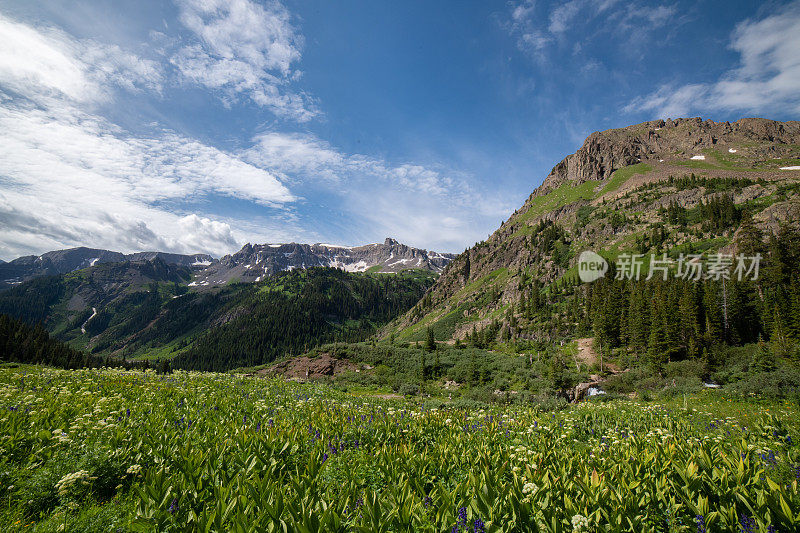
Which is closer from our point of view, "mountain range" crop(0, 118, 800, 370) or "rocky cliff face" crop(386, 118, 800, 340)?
"mountain range" crop(0, 118, 800, 370)

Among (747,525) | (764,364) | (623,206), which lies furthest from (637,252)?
(747,525)

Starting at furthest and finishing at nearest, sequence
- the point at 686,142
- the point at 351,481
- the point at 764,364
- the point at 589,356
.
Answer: the point at 686,142, the point at 589,356, the point at 764,364, the point at 351,481

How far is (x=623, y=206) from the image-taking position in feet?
448

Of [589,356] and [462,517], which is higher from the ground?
[462,517]

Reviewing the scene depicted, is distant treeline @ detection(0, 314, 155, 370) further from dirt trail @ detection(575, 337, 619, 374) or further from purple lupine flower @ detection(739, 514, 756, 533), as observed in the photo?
dirt trail @ detection(575, 337, 619, 374)

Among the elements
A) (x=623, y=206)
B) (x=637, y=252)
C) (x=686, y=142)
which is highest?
(x=686, y=142)

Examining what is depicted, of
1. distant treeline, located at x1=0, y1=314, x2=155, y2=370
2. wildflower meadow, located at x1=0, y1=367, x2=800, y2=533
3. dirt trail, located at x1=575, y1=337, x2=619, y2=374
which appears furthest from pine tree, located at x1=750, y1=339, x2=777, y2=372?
distant treeline, located at x1=0, y1=314, x2=155, y2=370

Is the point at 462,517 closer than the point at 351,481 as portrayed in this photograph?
Yes

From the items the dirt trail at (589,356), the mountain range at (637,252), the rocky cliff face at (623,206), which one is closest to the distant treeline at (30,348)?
the mountain range at (637,252)

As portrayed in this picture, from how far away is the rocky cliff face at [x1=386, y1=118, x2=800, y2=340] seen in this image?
106062 millimetres

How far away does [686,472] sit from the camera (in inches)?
164

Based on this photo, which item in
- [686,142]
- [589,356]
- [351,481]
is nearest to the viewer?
[351,481]

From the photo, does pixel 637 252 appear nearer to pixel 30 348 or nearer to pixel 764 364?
pixel 764 364

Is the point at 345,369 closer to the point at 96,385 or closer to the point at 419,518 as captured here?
the point at 96,385
